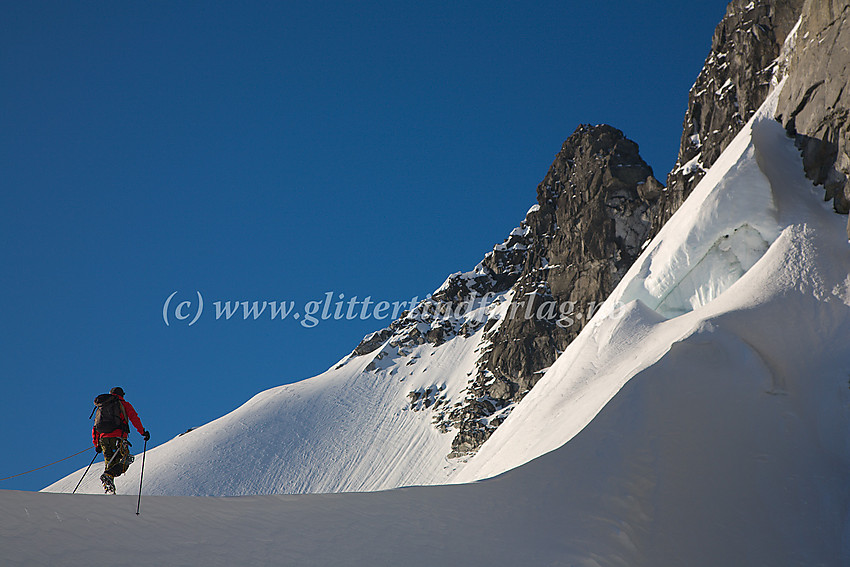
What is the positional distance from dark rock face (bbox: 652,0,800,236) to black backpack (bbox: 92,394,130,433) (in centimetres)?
2964

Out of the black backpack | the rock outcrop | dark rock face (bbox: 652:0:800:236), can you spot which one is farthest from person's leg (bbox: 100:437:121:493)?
the rock outcrop

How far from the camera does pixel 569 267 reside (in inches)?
2245

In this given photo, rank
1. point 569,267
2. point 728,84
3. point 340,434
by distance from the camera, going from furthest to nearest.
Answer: point 340,434 < point 569,267 < point 728,84

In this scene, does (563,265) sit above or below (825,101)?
above

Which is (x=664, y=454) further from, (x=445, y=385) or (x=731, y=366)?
(x=445, y=385)

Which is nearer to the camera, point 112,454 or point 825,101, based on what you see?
point 112,454

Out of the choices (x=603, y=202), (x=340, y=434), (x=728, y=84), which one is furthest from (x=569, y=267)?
(x=340, y=434)

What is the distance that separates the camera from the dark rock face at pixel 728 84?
101 feet

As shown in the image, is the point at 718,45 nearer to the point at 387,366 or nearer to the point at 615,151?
the point at 615,151

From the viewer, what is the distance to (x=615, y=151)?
58188 mm

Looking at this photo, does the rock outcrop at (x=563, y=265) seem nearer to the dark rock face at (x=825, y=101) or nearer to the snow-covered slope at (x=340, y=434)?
the snow-covered slope at (x=340, y=434)

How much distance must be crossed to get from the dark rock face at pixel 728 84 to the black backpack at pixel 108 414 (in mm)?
29641

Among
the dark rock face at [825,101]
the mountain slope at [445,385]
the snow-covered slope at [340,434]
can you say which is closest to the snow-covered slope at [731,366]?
the dark rock face at [825,101]

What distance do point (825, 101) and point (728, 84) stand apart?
20982mm
